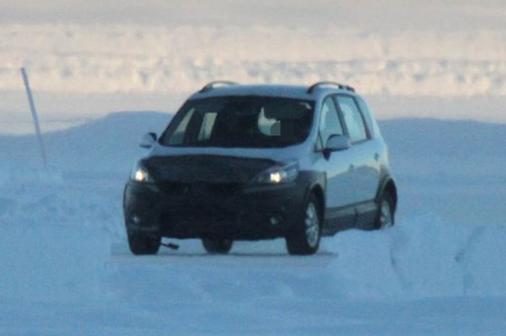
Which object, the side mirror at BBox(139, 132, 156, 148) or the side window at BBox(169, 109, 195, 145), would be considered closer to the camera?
the side mirror at BBox(139, 132, 156, 148)

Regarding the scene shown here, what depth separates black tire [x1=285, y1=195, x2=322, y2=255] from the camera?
21.0 m

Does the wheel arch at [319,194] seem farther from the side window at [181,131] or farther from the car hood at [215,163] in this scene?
the side window at [181,131]

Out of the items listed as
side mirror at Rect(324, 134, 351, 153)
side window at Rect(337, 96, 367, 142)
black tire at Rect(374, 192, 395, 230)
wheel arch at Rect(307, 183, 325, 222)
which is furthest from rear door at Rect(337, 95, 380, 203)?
wheel arch at Rect(307, 183, 325, 222)

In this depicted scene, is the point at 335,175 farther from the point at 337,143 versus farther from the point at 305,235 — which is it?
the point at 305,235

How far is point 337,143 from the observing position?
21500 millimetres

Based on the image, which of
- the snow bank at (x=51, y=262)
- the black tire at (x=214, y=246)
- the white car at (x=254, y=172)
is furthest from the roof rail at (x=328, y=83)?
the snow bank at (x=51, y=262)

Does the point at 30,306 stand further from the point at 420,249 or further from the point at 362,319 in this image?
the point at 420,249

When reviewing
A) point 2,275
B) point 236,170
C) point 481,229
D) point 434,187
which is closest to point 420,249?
point 481,229

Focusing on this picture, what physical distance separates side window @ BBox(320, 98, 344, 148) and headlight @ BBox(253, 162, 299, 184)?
0.73 m

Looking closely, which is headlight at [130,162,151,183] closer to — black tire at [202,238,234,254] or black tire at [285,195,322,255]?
black tire at [285,195,322,255]

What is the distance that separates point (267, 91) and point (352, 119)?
1103 mm

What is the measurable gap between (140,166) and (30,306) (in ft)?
18.0

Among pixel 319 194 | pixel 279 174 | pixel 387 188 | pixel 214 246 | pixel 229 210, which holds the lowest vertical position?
pixel 214 246

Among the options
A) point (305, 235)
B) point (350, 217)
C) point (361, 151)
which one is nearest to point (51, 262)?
point (305, 235)
